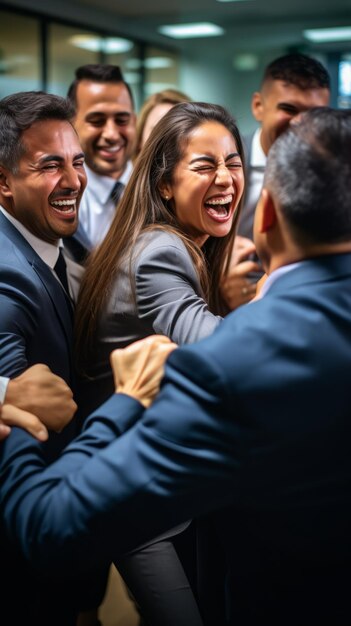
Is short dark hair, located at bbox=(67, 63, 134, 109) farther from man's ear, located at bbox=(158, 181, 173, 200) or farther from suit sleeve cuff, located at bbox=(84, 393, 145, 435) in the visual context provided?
suit sleeve cuff, located at bbox=(84, 393, 145, 435)

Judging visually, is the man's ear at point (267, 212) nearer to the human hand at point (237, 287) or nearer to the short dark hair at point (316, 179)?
the short dark hair at point (316, 179)

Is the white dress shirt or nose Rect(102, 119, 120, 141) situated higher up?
nose Rect(102, 119, 120, 141)

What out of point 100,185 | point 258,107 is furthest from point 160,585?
point 258,107

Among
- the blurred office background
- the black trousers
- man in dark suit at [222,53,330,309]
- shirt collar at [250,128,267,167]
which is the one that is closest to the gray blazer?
the black trousers

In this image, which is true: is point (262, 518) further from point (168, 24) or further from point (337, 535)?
point (168, 24)

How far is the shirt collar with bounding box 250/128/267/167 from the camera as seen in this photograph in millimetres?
2863

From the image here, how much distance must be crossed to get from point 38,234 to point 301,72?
1.69m

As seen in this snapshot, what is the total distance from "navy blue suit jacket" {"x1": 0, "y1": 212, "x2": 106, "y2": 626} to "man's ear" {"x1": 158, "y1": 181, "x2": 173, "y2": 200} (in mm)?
367

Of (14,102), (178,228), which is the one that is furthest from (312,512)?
(14,102)

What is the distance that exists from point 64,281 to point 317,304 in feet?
3.15

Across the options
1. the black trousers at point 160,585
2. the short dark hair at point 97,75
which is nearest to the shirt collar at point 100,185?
the short dark hair at point 97,75

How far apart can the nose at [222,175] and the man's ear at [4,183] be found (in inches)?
20.4

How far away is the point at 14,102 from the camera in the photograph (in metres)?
1.68

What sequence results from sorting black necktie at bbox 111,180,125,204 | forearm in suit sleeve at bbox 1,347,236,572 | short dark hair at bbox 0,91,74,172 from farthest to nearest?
black necktie at bbox 111,180,125,204, short dark hair at bbox 0,91,74,172, forearm in suit sleeve at bbox 1,347,236,572
